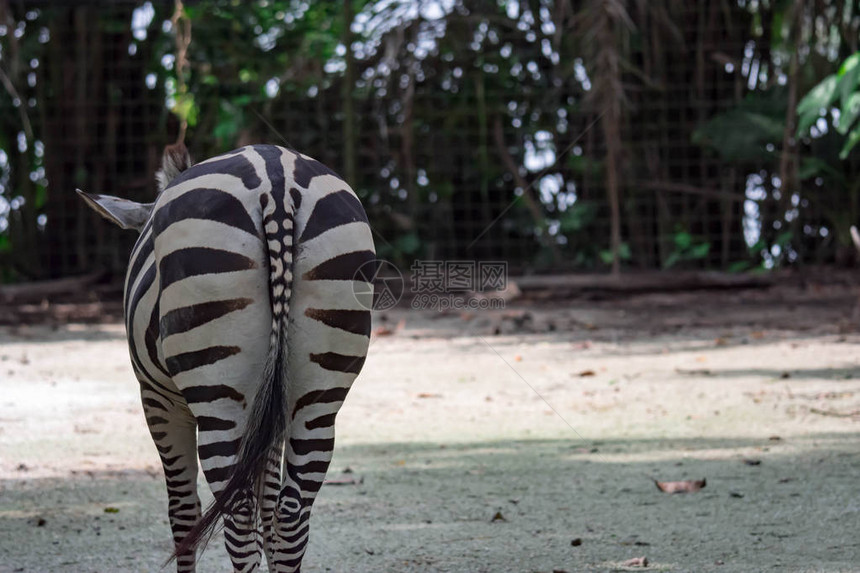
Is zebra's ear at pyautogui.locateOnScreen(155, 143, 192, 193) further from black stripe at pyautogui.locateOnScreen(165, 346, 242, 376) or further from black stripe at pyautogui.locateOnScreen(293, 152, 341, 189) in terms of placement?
black stripe at pyautogui.locateOnScreen(165, 346, 242, 376)

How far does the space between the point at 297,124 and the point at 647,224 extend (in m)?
4.20

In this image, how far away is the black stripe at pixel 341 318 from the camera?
264 cm

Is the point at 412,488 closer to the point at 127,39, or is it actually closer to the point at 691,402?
the point at 691,402

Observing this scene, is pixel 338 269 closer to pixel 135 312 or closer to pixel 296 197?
pixel 296 197

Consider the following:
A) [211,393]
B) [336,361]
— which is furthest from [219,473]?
[336,361]

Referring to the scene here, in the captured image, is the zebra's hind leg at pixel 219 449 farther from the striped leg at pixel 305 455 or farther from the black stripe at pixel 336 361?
the black stripe at pixel 336 361

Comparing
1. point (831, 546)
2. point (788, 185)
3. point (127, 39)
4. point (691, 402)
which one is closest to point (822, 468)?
point (831, 546)

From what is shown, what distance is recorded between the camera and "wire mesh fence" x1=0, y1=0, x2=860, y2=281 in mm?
11008

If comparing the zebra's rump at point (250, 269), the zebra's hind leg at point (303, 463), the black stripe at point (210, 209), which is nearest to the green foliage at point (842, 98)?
the zebra's rump at point (250, 269)

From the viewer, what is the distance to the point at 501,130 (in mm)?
11422

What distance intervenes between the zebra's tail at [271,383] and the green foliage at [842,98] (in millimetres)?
7875

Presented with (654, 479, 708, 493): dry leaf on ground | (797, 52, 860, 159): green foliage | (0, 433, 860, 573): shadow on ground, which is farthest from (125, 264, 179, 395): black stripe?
(797, 52, 860, 159): green foliage

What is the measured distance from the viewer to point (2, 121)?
12.2 metres

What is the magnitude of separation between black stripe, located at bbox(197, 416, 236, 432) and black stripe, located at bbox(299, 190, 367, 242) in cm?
51
